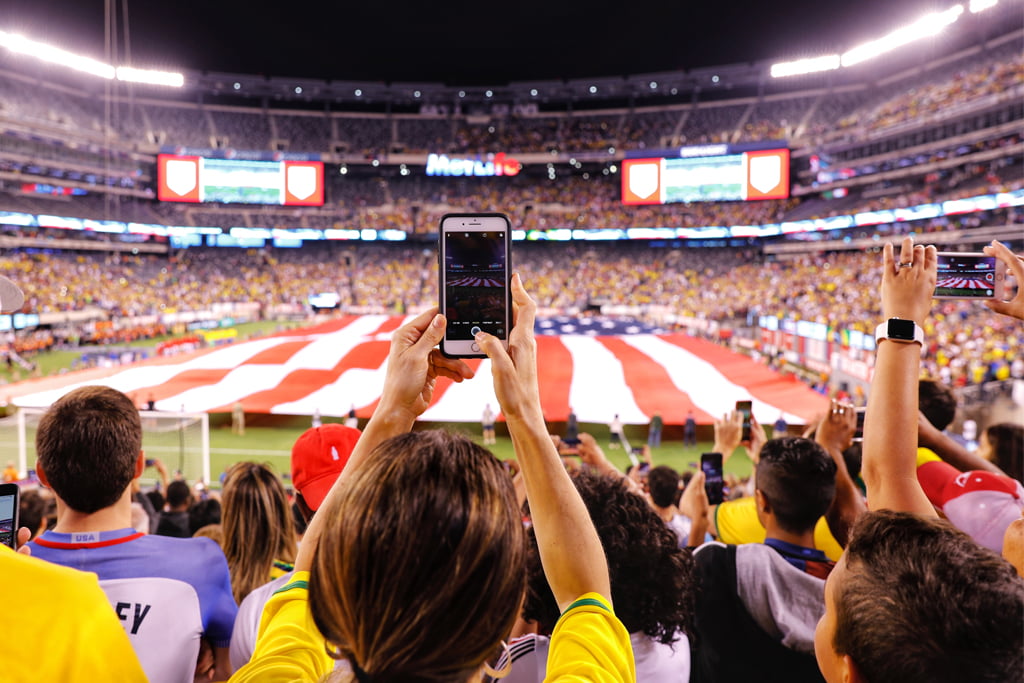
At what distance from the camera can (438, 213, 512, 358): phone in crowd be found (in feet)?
5.54

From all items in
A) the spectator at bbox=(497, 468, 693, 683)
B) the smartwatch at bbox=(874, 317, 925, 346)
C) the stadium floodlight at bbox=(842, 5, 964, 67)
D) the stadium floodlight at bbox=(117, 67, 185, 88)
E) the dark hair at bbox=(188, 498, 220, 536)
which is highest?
the stadium floodlight at bbox=(117, 67, 185, 88)

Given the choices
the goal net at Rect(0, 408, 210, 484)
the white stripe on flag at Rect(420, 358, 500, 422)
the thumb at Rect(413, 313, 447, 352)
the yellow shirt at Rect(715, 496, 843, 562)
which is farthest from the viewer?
the white stripe on flag at Rect(420, 358, 500, 422)

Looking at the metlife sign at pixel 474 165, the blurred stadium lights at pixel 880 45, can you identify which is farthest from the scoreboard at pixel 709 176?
the metlife sign at pixel 474 165

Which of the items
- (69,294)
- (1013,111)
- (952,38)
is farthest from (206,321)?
(952,38)

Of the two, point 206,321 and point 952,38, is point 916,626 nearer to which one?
point 206,321

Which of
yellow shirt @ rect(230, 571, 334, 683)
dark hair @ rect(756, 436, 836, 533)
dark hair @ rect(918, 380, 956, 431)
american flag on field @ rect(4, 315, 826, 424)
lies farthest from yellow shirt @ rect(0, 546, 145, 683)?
american flag on field @ rect(4, 315, 826, 424)

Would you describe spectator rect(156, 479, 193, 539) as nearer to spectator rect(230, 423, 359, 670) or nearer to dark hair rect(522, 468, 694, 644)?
spectator rect(230, 423, 359, 670)

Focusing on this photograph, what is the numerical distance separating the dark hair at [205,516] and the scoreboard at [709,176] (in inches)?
1293

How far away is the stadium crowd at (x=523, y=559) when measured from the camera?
0.78m

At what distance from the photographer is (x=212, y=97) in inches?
1732

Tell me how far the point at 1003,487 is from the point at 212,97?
52486 mm

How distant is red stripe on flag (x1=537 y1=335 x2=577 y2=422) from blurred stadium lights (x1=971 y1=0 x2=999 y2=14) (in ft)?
85.2

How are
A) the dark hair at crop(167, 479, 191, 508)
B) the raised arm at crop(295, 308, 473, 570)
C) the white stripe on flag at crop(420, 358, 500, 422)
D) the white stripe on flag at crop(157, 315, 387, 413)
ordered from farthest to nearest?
the white stripe on flag at crop(157, 315, 387, 413) → the white stripe on flag at crop(420, 358, 500, 422) → the dark hair at crop(167, 479, 191, 508) → the raised arm at crop(295, 308, 473, 570)

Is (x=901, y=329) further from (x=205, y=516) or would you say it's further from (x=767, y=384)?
(x=767, y=384)
